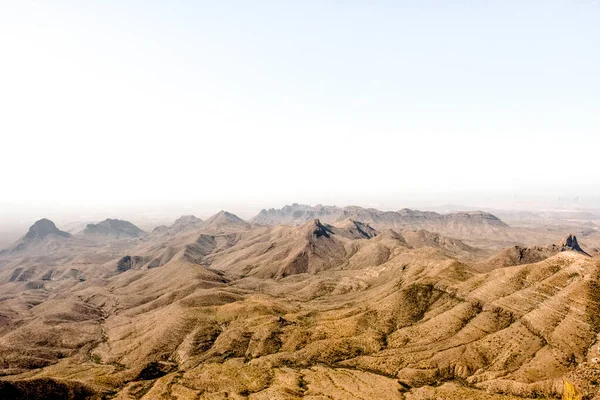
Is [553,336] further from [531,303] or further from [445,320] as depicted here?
[445,320]

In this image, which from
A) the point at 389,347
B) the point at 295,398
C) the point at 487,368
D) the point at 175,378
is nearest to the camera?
the point at 295,398

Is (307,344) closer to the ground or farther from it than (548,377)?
closer to the ground

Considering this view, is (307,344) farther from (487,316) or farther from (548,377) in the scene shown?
(548,377)

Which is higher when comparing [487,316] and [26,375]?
[487,316]

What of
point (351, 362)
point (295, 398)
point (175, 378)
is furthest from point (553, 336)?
point (175, 378)

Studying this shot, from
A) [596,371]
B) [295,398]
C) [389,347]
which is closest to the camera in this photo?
[596,371]

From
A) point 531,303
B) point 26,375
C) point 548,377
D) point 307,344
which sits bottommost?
point 26,375

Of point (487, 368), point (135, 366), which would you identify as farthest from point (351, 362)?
point (135, 366)

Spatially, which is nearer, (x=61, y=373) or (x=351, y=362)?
(x=351, y=362)

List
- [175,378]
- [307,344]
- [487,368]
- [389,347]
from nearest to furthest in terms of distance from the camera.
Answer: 1. [487,368]
2. [175,378]
3. [389,347]
4. [307,344]
